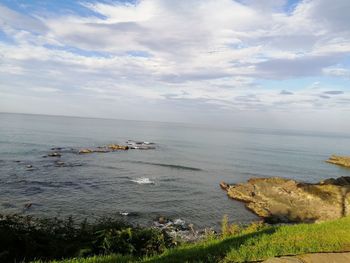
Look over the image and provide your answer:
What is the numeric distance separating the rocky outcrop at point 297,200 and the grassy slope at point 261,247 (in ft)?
60.6

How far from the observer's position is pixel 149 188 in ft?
120

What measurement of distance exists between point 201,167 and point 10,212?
35.8 m

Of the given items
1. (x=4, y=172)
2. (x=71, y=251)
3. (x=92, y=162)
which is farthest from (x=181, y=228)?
(x=92, y=162)

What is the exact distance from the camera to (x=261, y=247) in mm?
8773

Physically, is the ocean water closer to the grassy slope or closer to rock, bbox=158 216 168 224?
rock, bbox=158 216 168 224

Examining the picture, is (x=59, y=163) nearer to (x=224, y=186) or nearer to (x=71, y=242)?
(x=224, y=186)

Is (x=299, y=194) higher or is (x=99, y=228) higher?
(x=99, y=228)

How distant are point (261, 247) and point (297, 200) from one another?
79.7 feet

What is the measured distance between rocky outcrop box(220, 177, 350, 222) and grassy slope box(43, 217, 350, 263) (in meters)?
18.5

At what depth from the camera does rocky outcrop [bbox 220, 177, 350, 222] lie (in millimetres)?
28328

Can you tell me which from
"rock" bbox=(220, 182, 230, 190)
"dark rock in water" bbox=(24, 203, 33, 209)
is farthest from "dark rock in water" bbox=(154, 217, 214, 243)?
"rock" bbox=(220, 182, 230, 190)

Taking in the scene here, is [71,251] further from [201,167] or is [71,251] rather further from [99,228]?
[201,167]

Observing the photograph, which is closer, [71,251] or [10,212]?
[71,251]

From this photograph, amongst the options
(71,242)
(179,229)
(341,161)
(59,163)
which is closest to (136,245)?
(71,242)
